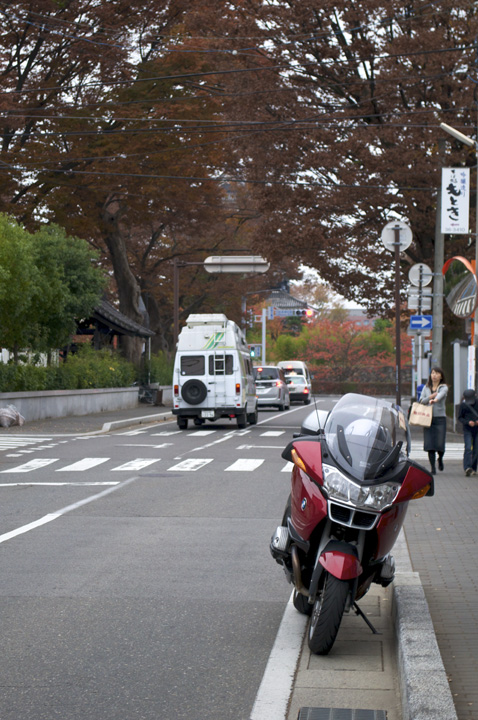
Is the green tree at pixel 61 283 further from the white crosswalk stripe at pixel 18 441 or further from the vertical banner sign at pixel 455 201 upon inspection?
the vertical banner sign at pixel 455 201

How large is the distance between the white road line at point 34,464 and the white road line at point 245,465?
3.30m

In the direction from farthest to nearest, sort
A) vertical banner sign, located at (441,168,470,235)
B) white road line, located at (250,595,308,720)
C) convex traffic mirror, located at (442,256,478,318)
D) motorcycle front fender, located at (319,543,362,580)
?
1. vertical banner sign, located at (441,168,470,235)
2. convex traffic mirror, located at (442,256,478,318)
3. motorcycle front fender, located at (319,543,362,580)
4. white road line, located at (250,595,308,720)

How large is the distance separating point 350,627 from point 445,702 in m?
A: 2.24

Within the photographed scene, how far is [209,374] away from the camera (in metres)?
29.6

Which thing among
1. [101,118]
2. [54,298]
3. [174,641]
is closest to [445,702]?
[174,641]

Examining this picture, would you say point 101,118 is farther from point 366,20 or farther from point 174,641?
point 174,641

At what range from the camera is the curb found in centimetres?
462

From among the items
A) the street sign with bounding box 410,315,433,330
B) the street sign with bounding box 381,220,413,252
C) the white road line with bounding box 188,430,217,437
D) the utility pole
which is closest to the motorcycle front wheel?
the street sign with bounding box 381,220,413,252

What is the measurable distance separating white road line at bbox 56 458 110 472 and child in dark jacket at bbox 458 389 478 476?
6365mm

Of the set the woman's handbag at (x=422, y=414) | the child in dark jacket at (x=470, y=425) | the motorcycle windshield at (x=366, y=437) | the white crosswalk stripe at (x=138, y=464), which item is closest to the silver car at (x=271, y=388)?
the white crosswalk stripe at (x=138, y=464)

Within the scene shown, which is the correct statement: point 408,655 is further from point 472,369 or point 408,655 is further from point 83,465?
point 472,369

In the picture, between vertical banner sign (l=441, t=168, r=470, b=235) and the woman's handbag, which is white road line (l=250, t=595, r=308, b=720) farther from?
vertical banner sign (l=441, t=168, r=470, b=235)

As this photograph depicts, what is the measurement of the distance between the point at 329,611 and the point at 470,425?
1104 cm

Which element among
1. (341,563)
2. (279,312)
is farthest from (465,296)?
(279,312)
